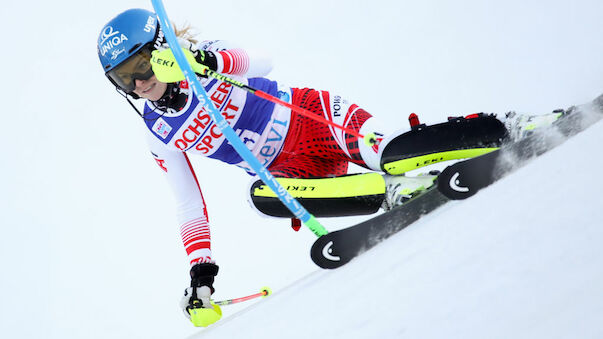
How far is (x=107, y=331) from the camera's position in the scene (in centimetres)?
388

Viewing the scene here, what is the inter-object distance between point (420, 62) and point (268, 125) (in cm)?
255

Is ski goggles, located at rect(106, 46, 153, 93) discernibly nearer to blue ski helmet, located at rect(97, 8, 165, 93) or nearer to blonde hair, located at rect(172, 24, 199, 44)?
blue ski helmet, located at rect(97, 8, 165, 93)

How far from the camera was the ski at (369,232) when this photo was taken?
5.98 feet

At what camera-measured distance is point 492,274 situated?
41.3 inches

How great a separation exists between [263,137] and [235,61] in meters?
0.48

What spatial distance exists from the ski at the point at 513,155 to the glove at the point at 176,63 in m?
0.86

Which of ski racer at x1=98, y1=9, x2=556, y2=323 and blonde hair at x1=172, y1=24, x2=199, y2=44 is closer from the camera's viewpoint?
ski racer at x1=98, y1=9, x2=556, y2=323

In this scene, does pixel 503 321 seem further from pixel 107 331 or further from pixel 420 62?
pixel 420 62

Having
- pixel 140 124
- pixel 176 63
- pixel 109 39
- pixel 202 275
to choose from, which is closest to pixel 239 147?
pixel 176 63

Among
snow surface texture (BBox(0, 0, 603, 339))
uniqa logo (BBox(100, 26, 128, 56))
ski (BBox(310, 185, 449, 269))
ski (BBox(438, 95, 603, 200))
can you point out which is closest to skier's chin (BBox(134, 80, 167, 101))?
uniqa logo (BBox(100, 26, 128, 56))

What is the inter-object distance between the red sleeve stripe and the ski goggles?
1.04 ft

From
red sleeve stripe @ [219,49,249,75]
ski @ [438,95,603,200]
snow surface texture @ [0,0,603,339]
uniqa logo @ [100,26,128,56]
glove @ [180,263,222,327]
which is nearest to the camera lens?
ski @ [438,95,603,200]

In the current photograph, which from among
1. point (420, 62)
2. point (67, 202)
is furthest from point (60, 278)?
Answer: point (420, 62)

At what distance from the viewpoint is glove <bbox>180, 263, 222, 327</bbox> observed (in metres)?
2.39
